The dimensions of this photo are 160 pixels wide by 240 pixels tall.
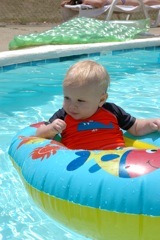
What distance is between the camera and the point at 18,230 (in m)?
2.53

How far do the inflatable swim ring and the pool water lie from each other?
226 mm

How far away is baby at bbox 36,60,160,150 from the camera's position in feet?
8.72

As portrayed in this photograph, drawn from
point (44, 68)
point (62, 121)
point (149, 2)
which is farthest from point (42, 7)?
point (62, 121)

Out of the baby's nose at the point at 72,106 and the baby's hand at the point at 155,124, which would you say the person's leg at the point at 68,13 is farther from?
the baby's nose at the point at 72,106

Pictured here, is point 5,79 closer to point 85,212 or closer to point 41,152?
point 41,152

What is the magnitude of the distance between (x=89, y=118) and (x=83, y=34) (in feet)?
17.5

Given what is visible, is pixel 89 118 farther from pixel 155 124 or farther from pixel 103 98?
pixel 155 124

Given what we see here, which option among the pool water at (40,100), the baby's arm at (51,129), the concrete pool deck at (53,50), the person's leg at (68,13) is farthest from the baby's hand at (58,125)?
the person's leg at (68,13)

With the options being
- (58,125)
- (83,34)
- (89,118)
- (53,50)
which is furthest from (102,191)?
(83,34)

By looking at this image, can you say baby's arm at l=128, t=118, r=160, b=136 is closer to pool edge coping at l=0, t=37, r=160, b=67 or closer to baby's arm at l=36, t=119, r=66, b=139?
baby's arm at l=36, t=119, r=66, b=139

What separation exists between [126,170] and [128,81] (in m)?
4.09

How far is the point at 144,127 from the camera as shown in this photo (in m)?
2.95

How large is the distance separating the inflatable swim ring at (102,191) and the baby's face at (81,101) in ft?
1.21

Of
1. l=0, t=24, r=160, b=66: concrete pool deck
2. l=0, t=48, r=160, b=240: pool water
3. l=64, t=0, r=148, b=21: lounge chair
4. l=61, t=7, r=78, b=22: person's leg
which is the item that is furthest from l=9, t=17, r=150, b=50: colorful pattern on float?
l=61, t=7, r=78, b=22: person's leg
